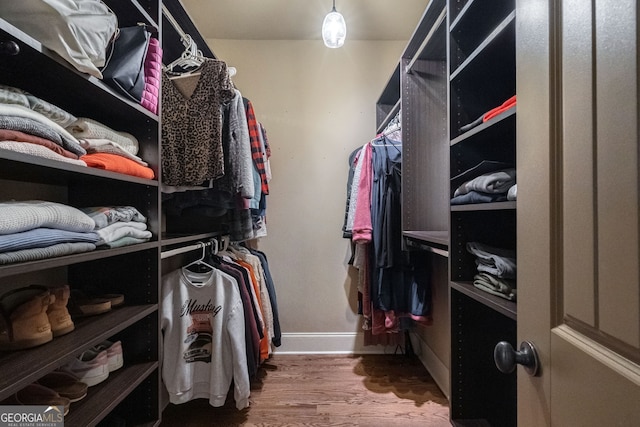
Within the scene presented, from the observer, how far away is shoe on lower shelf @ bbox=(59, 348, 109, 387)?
0.91 metres

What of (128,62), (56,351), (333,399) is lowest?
(333,399)

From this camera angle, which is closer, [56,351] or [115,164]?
[56,351]

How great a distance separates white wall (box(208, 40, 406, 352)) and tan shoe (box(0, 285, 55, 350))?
1517mm

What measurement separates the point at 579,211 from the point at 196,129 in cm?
130

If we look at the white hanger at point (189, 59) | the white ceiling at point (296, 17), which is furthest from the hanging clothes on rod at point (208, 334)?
the white ceiling at point (296, 17)

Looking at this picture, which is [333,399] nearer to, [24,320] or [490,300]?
[490,300]

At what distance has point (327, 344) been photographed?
86.5 inches

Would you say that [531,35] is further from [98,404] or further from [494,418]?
[98,404]

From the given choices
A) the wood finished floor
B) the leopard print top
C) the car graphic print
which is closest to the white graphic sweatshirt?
the car graphic print

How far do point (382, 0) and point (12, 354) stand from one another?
2389 millimetres


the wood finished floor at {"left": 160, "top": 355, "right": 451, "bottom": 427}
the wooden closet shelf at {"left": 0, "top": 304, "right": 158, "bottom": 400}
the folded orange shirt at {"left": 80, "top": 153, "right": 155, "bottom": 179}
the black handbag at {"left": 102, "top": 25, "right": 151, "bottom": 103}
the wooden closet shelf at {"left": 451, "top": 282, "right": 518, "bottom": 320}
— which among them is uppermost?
the black handbag at {"left": 102, "top": 25, "right": 151, "bottom": 103}

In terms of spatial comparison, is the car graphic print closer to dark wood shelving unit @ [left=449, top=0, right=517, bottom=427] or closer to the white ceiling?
dark wood shelving unit @ [left=449, top=0, right=517, bottom=427]

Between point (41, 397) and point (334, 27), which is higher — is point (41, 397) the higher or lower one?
the lower one

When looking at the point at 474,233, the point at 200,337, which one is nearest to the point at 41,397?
the point at 200,337
